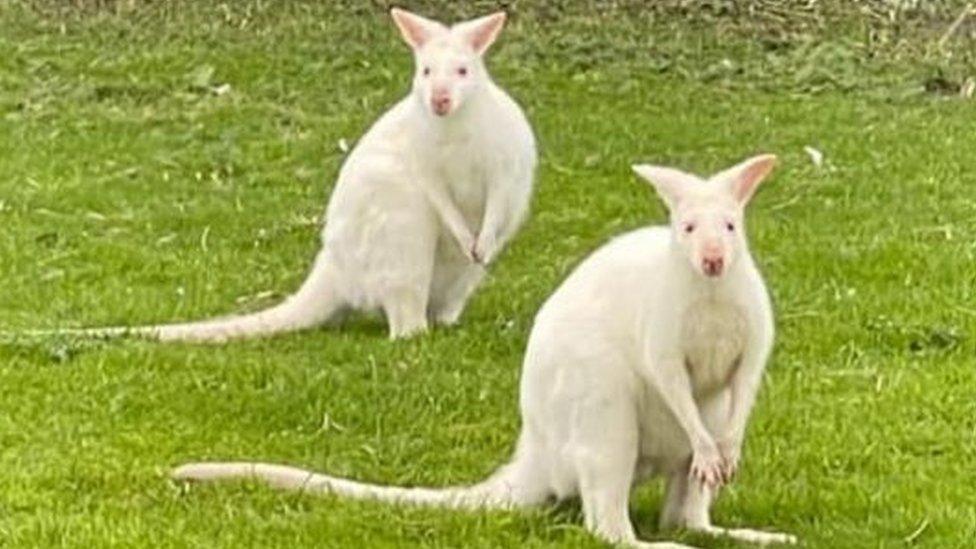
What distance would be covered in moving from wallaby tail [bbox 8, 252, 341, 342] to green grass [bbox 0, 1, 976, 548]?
0.08 meters

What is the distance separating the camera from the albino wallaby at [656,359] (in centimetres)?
486

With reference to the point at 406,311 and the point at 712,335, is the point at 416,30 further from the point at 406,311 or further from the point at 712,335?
the point at 712,335

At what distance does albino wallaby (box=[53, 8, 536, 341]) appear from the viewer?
24.1ft

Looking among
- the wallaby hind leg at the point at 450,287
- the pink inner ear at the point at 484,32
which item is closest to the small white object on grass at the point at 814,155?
the wallaby hind leg at the point at 450,287

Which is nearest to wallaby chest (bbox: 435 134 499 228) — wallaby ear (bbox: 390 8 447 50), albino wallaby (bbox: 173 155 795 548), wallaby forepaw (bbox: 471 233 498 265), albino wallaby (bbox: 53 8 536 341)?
albino wallaby (bbox: 53 8 536 341)

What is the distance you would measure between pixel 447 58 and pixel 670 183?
2259 millimetres

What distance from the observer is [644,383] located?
4938 mm

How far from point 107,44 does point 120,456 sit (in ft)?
27.4

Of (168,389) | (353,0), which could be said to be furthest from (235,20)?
(168,389)

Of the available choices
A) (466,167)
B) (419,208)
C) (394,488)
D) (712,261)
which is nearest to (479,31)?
(466,167)

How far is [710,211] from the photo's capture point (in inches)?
191

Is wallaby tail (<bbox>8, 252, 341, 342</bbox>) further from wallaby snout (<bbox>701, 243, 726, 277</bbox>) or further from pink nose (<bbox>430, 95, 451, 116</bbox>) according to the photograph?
wallaby snout (<bbox>701, 243, 726, 277</bbox>)

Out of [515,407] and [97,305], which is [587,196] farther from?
[515,407]

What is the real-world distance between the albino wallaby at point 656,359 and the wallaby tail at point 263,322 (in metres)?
2.29
